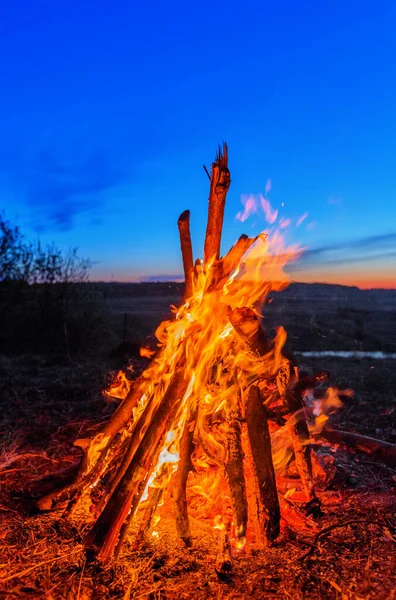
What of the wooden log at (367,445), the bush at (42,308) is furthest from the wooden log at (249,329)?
the bush at (42,308)

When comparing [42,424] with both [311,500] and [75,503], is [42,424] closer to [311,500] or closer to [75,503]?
[75,503]

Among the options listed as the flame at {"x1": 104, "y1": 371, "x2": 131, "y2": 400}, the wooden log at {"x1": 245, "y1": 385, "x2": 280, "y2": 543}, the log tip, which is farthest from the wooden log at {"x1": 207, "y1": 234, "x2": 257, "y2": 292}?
the flame at {"x1": 104, "y1": 371, "x2": 131, "y2": 400}

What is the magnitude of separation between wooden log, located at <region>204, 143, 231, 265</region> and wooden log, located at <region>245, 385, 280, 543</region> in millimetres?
973

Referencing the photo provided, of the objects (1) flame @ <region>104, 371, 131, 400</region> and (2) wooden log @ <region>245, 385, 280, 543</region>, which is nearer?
Result: (2) wooden log @ <region>245, 385, 280, 543</region>

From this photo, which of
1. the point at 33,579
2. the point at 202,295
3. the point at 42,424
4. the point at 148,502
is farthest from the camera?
the point at 42,424

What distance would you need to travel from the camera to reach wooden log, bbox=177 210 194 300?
350 cm

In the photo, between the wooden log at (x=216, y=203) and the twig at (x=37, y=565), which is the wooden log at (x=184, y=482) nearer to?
the twig at (x=37, y=565)

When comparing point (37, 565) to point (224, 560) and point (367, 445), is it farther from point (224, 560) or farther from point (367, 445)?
point (367, 445)

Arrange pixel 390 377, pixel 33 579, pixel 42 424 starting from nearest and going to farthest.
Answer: pixel 33 579 → pixel 42 424 → pixel 390 377

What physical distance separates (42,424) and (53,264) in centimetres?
919

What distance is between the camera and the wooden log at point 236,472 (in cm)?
276

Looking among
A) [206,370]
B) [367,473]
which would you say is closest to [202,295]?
[206,370]

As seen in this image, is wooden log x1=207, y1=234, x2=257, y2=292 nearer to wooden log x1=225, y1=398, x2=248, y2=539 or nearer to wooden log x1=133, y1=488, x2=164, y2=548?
wooden log x1=225, y1=398, x2=248, y2=539

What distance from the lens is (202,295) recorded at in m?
3.37
